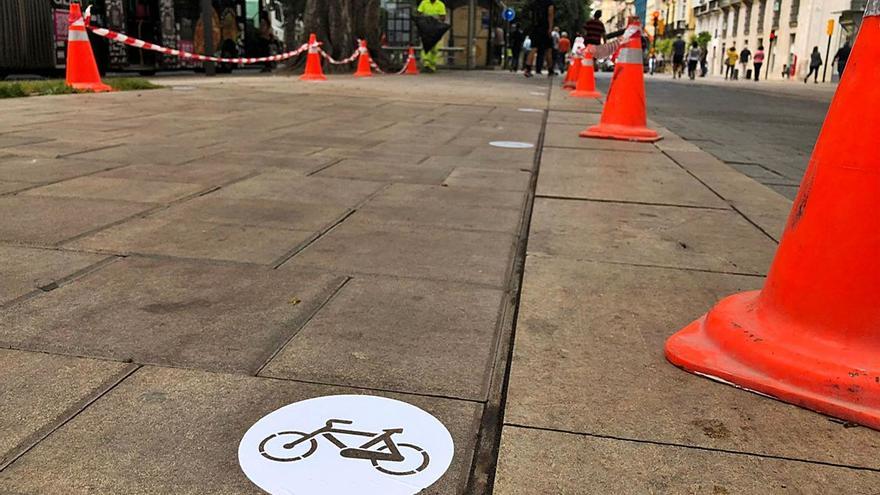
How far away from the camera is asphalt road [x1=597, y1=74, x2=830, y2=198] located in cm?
612

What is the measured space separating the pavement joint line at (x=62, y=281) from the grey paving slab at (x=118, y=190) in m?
1.14

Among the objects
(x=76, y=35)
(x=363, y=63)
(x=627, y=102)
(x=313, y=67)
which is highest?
(x=76, y=35)

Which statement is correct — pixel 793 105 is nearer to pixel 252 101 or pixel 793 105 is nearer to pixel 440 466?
pixel 252 101

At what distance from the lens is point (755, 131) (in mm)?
9391

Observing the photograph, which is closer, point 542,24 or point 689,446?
point 689,446

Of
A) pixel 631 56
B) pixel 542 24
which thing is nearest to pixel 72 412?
pixel 631 56

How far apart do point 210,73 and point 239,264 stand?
1708cm

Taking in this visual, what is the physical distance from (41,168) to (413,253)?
3.06 meters

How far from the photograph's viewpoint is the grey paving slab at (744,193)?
399 cm

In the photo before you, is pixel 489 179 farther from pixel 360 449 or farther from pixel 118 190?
pixel 360 449

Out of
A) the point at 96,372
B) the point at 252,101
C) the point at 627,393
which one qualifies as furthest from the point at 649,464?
the point at 252,101

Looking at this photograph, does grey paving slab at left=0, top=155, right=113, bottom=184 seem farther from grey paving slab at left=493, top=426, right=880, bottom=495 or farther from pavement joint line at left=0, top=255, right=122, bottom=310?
grey paving slab at left=493, top=426, right=880, bottom=495

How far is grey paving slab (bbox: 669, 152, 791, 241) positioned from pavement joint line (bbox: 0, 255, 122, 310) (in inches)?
120

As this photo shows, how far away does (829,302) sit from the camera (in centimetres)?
201
